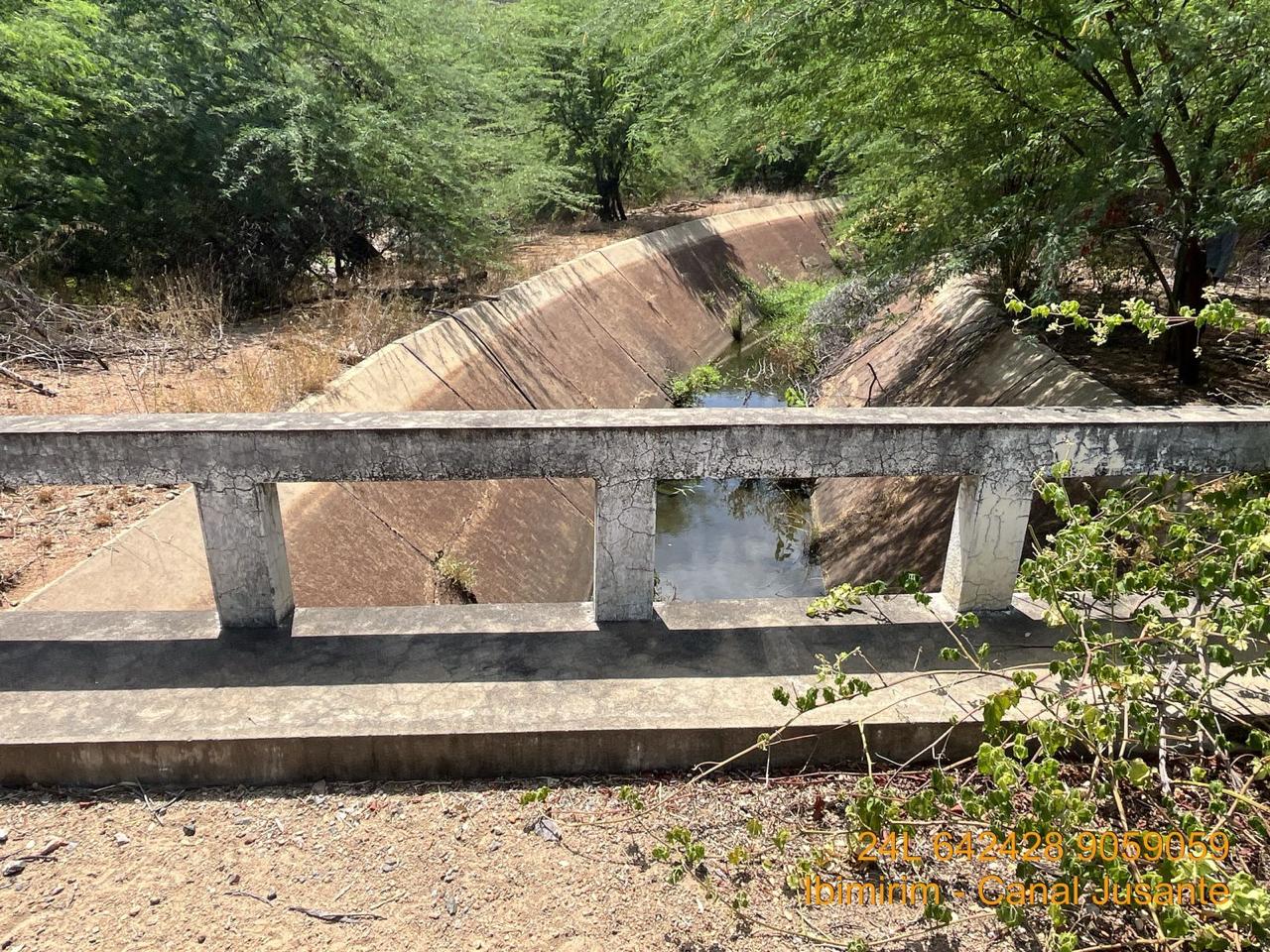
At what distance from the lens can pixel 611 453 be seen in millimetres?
3348

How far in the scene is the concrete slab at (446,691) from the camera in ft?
9.65

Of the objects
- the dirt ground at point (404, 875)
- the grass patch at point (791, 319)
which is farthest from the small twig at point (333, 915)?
the grass patch at point (791, 319)

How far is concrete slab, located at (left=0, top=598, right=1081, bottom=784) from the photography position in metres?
2.94

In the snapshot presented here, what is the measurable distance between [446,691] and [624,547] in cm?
94

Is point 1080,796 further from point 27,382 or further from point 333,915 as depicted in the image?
point 27,382

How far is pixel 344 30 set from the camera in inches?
423

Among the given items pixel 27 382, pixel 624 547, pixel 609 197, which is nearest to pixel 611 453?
pixel 624 547

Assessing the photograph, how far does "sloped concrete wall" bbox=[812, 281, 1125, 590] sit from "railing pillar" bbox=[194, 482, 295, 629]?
4.45 m

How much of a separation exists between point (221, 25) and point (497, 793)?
32.9 ft

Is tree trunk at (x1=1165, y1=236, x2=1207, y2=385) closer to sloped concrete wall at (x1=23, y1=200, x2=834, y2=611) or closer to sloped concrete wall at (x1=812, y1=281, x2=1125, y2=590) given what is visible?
sloped concrete wall at (x1=812, y1=281, x2=1125, y2=590)

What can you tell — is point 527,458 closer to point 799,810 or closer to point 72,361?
point 799,810

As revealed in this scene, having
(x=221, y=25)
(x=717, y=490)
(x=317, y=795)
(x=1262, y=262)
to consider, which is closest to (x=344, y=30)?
(x=221, y=25)

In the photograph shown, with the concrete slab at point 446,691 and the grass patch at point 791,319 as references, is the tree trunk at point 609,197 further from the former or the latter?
the concrete slab at point 446,691
